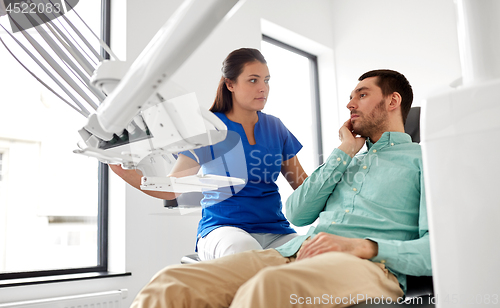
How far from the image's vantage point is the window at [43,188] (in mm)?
2078

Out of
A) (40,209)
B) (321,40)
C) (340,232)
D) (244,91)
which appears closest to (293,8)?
(321,40)

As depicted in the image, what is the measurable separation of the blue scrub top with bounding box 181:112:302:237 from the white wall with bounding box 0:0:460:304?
2.94 ft

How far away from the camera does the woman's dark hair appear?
62.2 inches

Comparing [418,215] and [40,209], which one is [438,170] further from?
[40,209]

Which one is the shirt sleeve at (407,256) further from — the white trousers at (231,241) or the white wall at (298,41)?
the white wall at (298,41)

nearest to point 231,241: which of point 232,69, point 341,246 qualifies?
point 341,246

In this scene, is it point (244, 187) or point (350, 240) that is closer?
point (350, 240)

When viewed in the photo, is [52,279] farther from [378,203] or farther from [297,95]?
[297,95]

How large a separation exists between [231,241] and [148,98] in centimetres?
80

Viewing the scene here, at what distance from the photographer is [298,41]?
356cm

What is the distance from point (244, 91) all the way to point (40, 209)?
139cm

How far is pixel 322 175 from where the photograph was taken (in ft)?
4.14
